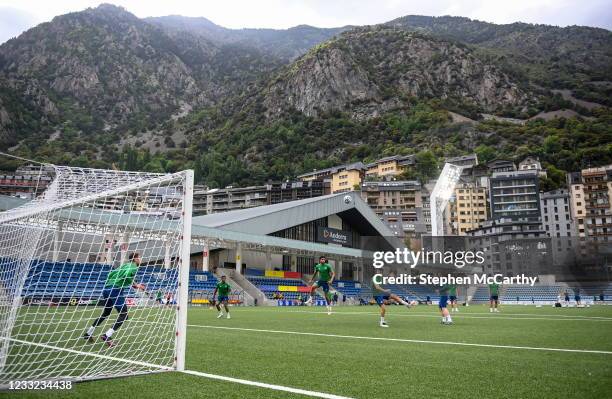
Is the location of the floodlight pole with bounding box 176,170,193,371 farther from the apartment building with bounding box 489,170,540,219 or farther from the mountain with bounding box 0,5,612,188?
the mountain with bounding box 0,5,612,188

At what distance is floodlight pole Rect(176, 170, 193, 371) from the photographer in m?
6.15

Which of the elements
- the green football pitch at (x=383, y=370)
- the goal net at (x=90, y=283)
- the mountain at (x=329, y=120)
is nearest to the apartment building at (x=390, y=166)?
the mountain at (x=329, y=120)

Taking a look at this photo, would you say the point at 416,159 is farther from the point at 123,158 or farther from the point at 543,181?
the point at 123,158

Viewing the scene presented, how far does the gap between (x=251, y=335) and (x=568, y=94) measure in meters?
211

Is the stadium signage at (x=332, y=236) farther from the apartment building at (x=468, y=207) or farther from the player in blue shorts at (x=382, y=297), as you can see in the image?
the apartment building at (x=468, y=207)

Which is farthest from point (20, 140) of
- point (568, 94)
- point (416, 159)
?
point (568, 94)

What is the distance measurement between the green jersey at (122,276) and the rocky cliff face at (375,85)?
173 meters

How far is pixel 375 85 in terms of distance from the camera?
607ft

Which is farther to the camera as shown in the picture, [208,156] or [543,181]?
[208,156]

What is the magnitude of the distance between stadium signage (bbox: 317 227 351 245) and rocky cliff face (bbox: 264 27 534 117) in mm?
127116

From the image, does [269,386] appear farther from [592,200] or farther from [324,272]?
[592,200]

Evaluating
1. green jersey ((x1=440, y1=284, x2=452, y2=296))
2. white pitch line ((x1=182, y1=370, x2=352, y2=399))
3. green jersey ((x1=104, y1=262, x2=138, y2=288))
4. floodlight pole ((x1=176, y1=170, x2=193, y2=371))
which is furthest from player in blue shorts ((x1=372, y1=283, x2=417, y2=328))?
white pitch line ((x1=182, y1=370, x2=352, y2=399))

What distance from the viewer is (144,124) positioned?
649 feet

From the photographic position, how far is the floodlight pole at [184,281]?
20.2 ft
